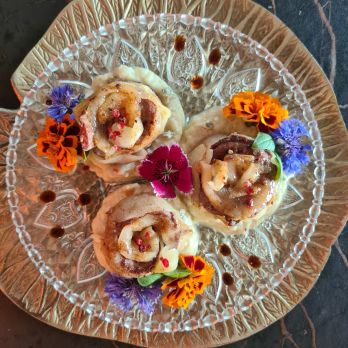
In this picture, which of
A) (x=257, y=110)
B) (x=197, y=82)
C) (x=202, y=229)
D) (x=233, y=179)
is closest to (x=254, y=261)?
(x=202, y=229)

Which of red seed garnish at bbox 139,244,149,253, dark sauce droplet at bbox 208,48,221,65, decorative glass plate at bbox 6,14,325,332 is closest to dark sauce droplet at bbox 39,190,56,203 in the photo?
decorative glass plate at bbox 6,14,325,332

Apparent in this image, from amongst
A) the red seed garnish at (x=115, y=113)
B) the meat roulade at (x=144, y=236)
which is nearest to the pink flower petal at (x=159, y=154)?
the meat roulade at (x=144, y=236)

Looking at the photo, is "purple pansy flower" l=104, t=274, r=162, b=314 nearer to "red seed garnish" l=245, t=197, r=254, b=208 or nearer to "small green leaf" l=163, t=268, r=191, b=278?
"small green leaf" l=163, t=268, r=191, b=278

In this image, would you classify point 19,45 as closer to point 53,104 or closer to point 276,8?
point 53,104

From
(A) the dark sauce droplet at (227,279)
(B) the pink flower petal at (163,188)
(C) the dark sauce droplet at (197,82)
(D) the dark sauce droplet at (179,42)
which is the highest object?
(D) the dark sauce droplet at (179,42)

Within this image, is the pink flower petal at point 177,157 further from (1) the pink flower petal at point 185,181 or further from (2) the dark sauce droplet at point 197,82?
(2) the dark sauce droplet at point 197,82
